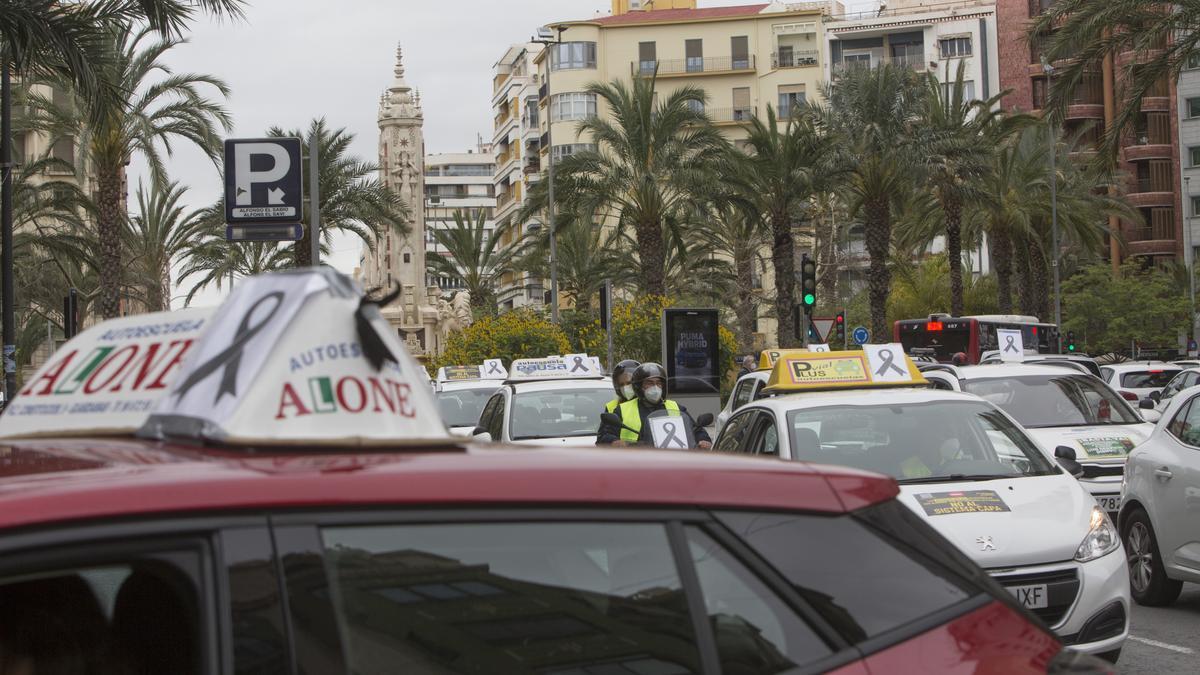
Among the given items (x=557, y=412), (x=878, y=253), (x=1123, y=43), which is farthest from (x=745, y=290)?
(x=557, y=412)

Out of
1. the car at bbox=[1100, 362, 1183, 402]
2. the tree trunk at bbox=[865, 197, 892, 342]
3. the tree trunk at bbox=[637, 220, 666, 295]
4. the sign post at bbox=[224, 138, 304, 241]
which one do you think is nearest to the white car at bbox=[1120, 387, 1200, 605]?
the sign post at bbox=[224, 138, 304, 241]

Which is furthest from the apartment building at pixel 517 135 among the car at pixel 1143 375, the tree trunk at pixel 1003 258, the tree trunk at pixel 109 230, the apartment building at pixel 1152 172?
the car at pixel 1143 375

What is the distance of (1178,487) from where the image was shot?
944cm

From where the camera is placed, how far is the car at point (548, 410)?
15023 millimetres

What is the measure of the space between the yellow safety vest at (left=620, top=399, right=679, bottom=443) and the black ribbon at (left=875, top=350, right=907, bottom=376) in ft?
4.81

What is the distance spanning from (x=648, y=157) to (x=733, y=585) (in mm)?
39205

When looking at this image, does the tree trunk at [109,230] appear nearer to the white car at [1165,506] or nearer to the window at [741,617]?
the white car at [1165,506]

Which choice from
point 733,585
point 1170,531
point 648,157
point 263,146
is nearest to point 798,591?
point 733,585

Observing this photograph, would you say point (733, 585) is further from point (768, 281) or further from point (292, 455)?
point (768, 281)

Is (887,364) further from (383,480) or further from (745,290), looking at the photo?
(745,290)

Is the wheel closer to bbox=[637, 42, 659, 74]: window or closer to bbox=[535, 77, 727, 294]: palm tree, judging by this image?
bbox=[535, 77, 727, 294]: palm tree

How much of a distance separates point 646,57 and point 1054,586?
81883 millimetres

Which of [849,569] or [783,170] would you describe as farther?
[783,170]

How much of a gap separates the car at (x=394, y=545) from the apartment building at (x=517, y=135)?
83516 millimetres
